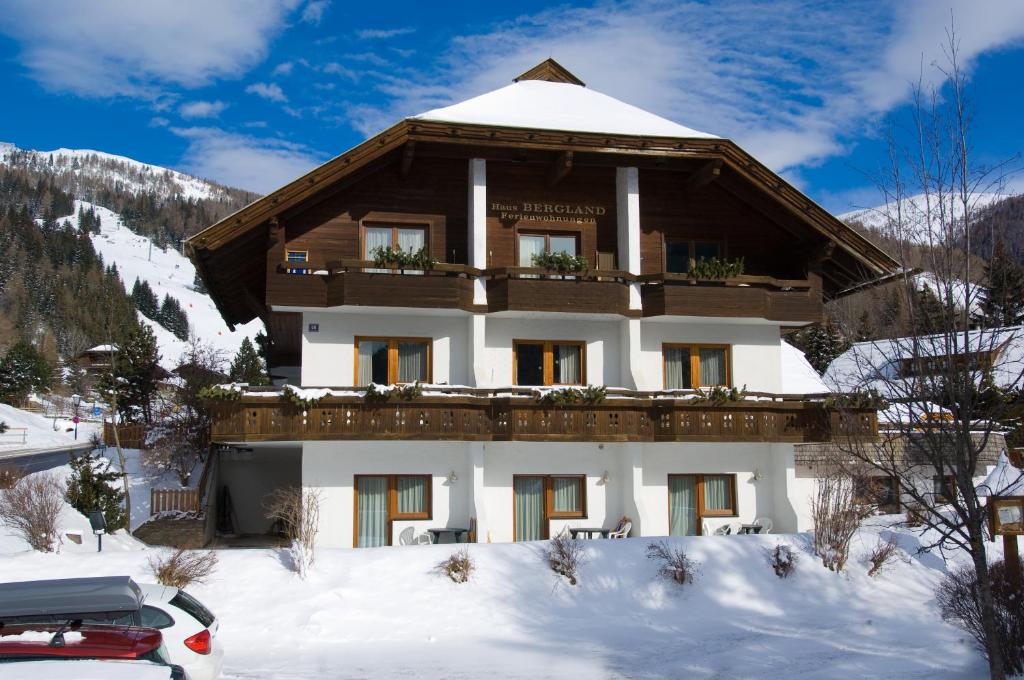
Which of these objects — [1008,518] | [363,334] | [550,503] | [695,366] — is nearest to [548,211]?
[695,366]

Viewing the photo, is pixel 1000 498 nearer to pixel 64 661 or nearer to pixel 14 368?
pixel 64 661

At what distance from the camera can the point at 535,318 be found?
23.5 meters

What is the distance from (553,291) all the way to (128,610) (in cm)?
1443

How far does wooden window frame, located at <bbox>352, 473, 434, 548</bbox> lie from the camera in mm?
21578

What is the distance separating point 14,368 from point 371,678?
79542 millimetres

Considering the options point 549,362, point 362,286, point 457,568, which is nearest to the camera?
point 457,568

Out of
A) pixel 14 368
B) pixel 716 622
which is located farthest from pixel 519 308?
pixel 14 368

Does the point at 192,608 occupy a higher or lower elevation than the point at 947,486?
lower

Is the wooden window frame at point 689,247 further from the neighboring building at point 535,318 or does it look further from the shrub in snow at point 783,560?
the shrub in snow at point 783,560

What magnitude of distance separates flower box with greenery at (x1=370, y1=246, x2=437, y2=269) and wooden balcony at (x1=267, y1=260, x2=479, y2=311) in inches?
5.5

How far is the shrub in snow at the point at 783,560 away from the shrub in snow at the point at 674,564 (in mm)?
1659

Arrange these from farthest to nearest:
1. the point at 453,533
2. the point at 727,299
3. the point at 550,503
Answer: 1. the point at 727,299
2. the point at 550,503
3. the point at 453,533

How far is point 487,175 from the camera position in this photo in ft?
78.7

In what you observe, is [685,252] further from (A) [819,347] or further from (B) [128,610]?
(A) [819,347]
